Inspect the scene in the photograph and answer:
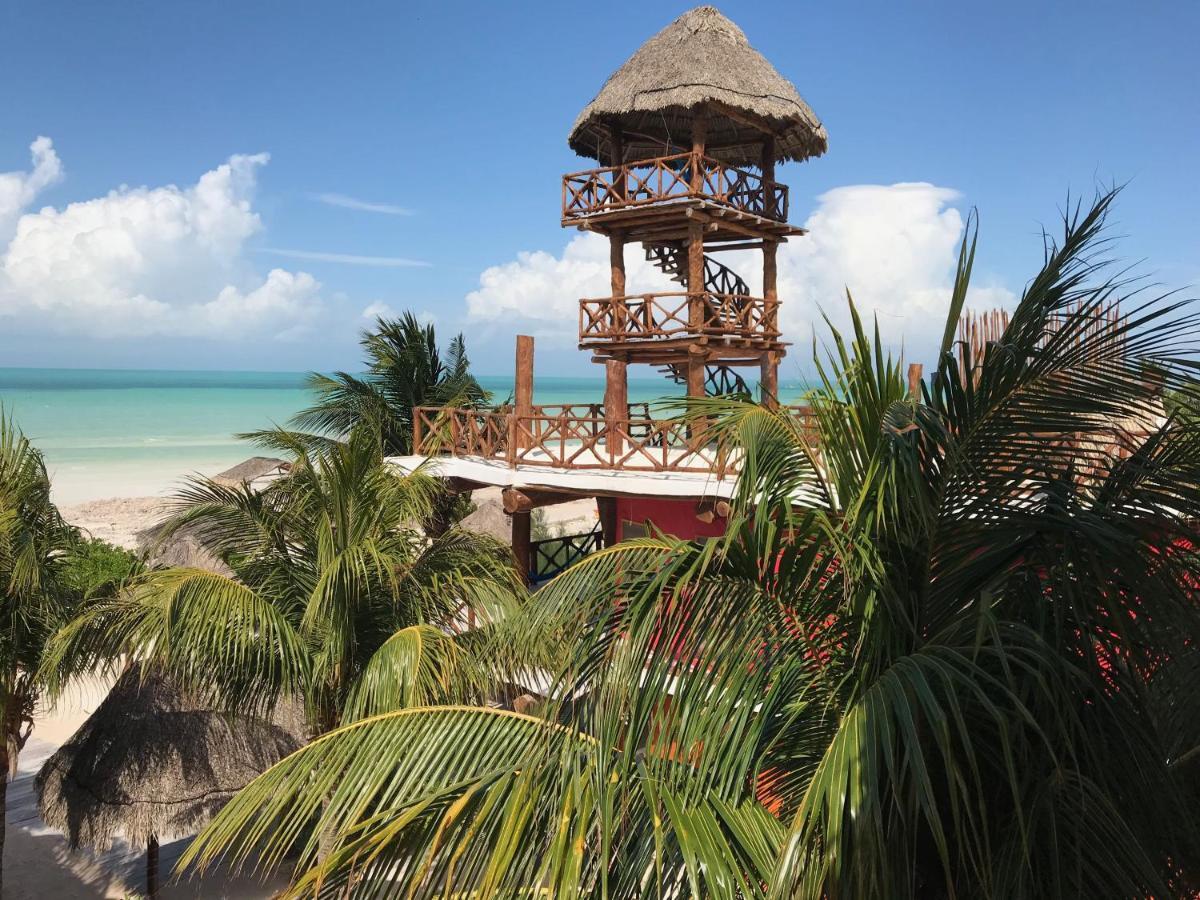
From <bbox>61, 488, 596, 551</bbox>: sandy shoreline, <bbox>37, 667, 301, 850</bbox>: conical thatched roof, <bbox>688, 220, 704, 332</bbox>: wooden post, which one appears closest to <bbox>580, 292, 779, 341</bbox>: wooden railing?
<bbox>688, 220, 704, 332</bbox>: wooden post

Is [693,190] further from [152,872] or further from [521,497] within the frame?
[152,872]

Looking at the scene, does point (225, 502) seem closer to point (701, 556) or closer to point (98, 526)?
point (701, 556)

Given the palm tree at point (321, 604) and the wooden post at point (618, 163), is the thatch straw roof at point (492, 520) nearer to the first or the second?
the wooden post at point (618, 163)

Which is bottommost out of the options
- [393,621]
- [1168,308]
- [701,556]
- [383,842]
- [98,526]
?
[98,526]

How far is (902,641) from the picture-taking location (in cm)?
358

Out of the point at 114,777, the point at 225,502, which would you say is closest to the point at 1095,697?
the point at 225,502

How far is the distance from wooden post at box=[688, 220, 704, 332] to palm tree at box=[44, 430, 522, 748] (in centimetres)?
648

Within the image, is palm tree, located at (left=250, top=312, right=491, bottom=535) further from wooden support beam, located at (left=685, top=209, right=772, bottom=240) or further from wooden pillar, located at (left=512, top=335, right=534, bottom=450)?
wooden support beam, located at (left=685, top=209, right=772, bottom=240)

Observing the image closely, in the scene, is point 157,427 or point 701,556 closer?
point 701,556

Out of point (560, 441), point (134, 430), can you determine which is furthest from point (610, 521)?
point (134, 430)

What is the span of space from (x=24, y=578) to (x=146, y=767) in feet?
8.24

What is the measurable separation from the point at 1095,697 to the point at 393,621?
19.5 feet

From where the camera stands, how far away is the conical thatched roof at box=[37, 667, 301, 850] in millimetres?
9297

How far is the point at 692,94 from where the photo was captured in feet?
47.2
